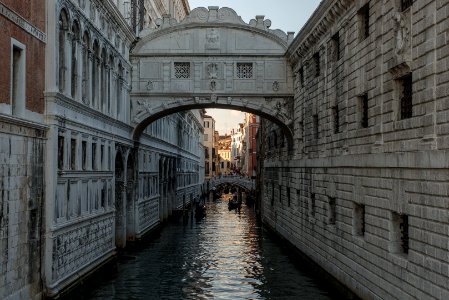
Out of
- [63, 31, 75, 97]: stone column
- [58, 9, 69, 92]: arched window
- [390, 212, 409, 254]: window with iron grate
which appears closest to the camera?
[390, 212, 409, 254]: window with iron grate

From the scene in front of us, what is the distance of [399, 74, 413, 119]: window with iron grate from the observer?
12578 mm

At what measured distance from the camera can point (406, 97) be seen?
1284 centimetres

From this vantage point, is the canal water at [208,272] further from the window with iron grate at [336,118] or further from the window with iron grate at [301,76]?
the window with iron grate at [301,76]

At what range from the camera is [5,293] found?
12992mm

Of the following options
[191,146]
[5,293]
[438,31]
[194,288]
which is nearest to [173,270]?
[194,288]

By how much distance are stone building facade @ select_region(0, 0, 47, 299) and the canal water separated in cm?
335

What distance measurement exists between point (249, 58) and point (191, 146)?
35.8 metres

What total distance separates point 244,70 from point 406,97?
14701 millimetres

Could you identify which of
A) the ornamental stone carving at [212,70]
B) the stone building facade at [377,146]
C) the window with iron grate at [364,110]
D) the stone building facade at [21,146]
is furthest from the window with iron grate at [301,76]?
the stone building facade at [21,146]

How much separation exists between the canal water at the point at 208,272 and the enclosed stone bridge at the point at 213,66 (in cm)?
578

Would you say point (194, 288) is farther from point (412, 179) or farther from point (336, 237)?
point (412, 179)

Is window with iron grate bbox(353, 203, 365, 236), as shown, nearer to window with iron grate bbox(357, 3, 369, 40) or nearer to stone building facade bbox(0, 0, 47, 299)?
window with iron grate bbox(357, 3, 369, 40)

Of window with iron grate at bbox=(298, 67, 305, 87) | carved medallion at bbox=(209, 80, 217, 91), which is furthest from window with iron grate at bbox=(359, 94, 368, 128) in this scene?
carved medallion at bbox=(209, 80, 217, 91)

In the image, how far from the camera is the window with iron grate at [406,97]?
12578 millimetres
